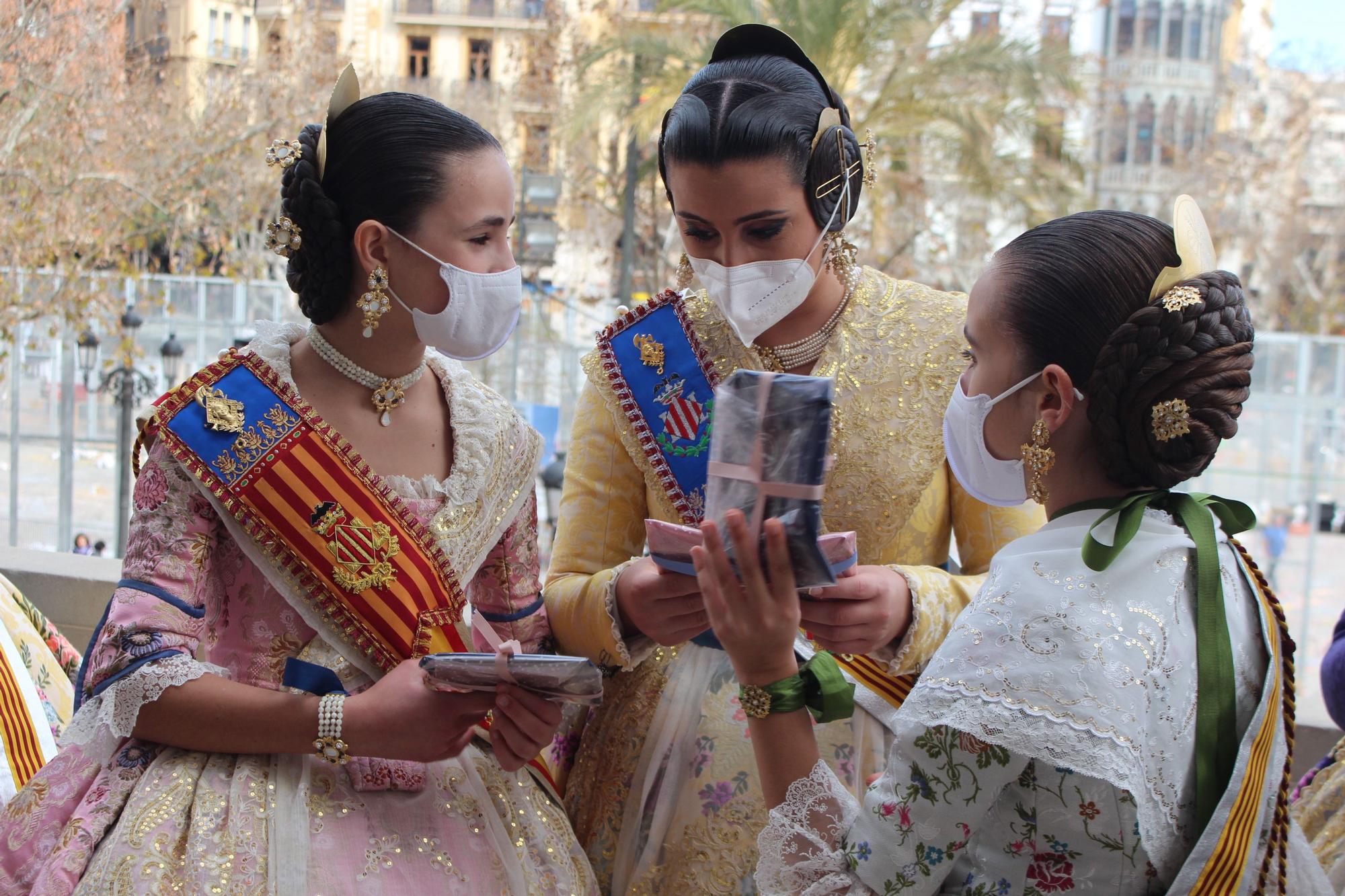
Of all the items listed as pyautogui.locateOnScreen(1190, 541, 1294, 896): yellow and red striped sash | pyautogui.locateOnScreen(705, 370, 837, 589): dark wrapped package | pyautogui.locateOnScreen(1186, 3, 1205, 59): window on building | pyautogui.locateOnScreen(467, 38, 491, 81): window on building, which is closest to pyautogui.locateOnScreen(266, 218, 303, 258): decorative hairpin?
pyautogui.locateOnScreen(705, 370, 837, 589): dark wrapped package

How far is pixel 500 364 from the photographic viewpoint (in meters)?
15.6

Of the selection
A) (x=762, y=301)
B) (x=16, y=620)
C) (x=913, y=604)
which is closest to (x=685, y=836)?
(x=913, y=604)

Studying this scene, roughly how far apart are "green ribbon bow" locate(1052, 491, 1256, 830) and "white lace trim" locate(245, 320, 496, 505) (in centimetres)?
116

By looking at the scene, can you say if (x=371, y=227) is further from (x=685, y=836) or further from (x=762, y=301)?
(x=685, y=836)

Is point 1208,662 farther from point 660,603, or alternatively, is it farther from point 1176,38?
point 1176,38

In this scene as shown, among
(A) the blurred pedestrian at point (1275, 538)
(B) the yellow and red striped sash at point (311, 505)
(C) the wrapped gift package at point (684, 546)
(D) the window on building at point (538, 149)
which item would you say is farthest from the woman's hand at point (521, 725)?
(D) the window on building at point (538, 149)

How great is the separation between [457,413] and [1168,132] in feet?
87.7

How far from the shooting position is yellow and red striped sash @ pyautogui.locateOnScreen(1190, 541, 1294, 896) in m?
1.61

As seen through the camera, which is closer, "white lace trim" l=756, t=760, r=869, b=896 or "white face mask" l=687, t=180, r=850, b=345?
"white lace trim" l=756, t=760, r=869, b=896

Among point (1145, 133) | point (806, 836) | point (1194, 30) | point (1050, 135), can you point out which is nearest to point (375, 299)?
point (806, 836)

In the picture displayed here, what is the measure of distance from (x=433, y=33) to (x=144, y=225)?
19.7 metres

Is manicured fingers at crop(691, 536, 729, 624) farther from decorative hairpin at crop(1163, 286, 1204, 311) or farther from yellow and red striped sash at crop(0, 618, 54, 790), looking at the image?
yellow and red striped sash at crop(0, 618, 54, 790)

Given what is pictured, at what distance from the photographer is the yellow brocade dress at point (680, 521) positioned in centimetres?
233

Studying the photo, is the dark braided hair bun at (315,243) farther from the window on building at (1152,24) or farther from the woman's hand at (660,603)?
the window on building at (1152,24)
